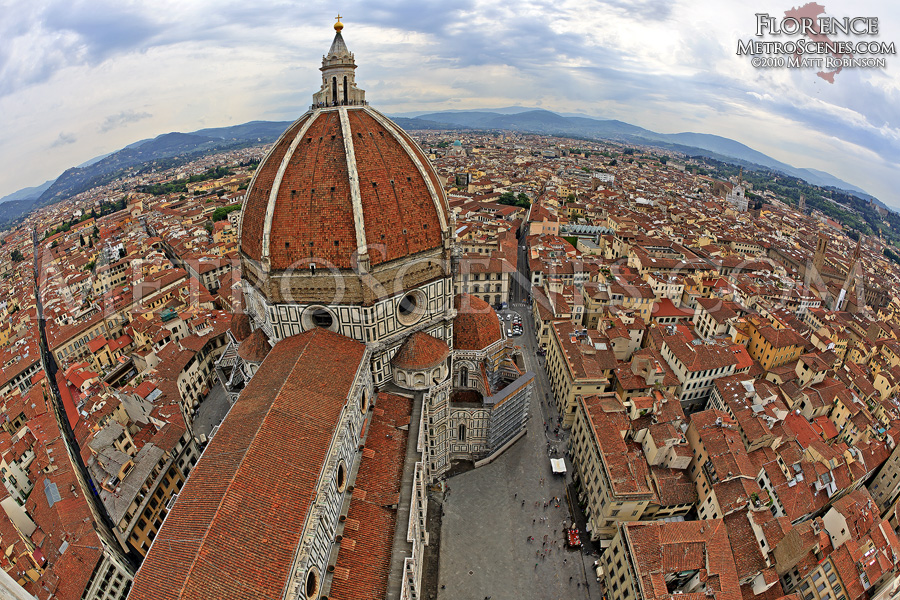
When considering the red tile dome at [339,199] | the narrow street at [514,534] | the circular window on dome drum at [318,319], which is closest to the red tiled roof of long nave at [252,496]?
the circular window on dome drum at [318,319]

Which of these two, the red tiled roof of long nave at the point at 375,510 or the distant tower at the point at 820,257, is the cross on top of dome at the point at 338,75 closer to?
the red tiled roof of long nave at the point at 375,510

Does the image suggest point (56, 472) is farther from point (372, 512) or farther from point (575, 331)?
point (575, 331)

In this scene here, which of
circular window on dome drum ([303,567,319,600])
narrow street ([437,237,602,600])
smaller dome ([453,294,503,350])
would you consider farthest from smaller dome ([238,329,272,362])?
narrow street ([437,237,602,600])

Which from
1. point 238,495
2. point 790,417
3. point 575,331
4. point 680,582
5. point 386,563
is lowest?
point 680,582

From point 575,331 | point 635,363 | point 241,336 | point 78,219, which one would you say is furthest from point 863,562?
point 78,219

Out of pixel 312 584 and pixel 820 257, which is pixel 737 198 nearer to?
pixel 820 257

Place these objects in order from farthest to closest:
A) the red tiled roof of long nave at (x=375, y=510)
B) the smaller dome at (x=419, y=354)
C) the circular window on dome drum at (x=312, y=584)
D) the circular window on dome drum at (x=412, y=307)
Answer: the circular window on dome drum at (x=412, y=307)
the smaller dome at (x=419, y=354)
the red tiled roof of long nave at (x=375, y=510)
the circular window on dome drum at (x=312, y=584)
